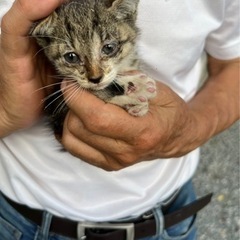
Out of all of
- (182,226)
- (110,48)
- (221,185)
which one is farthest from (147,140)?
(221,185)

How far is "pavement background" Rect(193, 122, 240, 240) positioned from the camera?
1.93 metres

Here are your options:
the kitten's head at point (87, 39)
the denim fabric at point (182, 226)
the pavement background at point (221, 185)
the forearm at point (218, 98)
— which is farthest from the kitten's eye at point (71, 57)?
the pavement background at point (221, 185)

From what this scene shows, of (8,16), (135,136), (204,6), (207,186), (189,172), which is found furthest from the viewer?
(207,186)

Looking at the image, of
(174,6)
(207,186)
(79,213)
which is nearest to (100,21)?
(174,6)

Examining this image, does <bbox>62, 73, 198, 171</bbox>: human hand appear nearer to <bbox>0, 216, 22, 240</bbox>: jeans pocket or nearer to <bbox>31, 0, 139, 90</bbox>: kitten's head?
<bbox>31, 0, 139, 90</bbox>: kitten's head

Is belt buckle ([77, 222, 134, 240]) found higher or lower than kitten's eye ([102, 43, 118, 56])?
lower

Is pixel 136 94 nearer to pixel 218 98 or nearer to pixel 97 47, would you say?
pixel 97 47

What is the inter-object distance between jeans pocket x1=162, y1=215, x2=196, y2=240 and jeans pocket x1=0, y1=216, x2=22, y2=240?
352 mm

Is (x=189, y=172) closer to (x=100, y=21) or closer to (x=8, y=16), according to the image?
(x=100, y=21)

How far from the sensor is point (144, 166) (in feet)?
4.03

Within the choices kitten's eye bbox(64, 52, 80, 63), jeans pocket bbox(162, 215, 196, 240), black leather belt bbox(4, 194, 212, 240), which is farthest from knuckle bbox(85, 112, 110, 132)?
jeans pocket bbox(162, 215, 196, 240)

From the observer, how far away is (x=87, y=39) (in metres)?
1.00

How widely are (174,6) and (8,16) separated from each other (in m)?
0.37

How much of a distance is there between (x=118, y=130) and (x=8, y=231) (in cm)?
48
